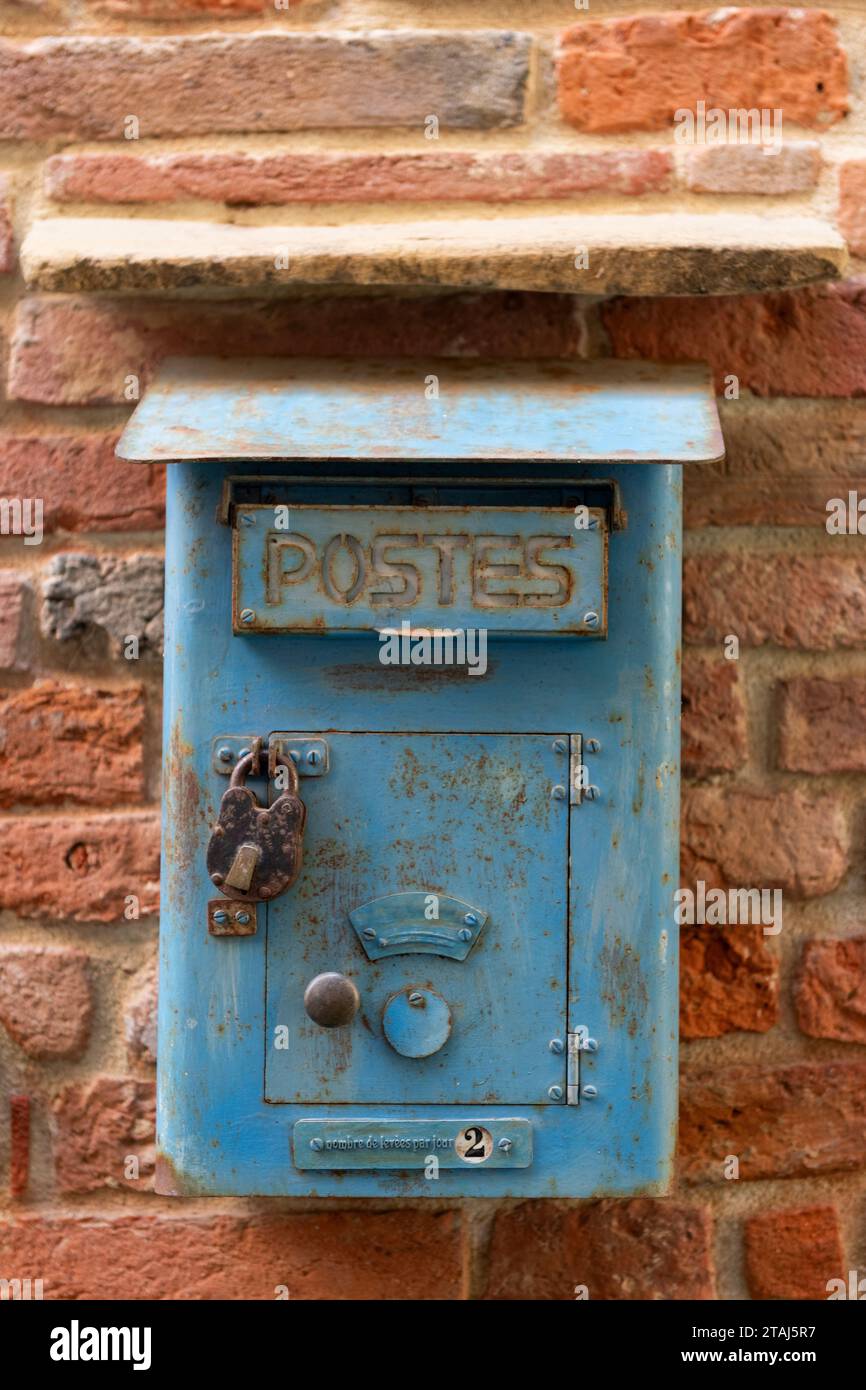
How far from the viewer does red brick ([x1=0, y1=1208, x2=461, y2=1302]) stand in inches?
66.7

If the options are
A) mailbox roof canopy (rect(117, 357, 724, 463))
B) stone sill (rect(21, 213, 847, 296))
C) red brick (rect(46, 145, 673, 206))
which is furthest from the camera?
red brick (rect(46, 145, 673, 206))

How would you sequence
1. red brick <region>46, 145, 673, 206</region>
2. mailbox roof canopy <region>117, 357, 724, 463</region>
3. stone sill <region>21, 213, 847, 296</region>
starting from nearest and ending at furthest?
mailbox roof canopy <region>117, 357, 724, 463</region> < stone sill <region>21, 213, 847, 296</region> < red brick <region>46, 145, 673, 206</region>

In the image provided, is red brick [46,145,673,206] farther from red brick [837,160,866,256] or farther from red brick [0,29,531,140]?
red brick [837,160,866,256]

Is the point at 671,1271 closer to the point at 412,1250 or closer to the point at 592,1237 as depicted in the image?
the point at 592,1237

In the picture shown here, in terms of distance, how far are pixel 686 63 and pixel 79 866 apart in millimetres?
1183

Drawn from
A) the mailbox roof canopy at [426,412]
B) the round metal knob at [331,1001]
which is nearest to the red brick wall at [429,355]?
the mailbox roof canopy at [426,412]

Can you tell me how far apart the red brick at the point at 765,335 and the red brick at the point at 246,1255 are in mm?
1061

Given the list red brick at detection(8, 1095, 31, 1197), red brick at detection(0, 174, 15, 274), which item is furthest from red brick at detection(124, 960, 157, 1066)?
red brick at detection(0, 174, 15, 274)

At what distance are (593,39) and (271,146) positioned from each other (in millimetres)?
395

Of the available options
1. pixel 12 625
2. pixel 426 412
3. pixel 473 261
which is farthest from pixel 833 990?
pixel 12 625

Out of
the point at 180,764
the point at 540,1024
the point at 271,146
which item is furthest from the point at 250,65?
the point at 540,1024

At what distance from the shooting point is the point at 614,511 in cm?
144

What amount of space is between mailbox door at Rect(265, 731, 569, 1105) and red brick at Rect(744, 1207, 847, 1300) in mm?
421

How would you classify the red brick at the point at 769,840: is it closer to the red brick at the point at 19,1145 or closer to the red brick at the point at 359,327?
the red brick at the point at 359,327
